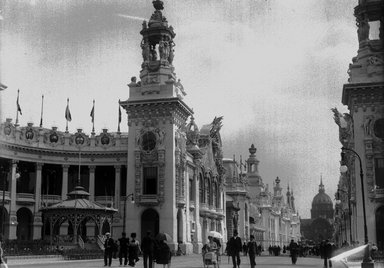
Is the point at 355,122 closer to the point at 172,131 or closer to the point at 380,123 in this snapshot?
the point at 380,123

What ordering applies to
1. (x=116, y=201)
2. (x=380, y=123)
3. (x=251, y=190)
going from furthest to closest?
(x=251, y=190)
(x=116, y=201)
(x=380, y=123)

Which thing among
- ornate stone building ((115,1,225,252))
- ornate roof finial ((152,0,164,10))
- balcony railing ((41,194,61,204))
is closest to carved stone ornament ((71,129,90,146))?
balcony railing ((41,194,61,204))

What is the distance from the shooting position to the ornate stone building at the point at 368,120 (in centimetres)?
5756

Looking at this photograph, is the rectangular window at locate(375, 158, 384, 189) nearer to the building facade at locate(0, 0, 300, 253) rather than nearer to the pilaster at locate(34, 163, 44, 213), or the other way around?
the building facade at locate(0, 0, 300, 253)

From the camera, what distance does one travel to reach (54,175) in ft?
249

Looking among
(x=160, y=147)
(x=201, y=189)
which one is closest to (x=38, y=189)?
(x=160, y=147)

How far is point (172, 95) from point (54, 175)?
21.4m

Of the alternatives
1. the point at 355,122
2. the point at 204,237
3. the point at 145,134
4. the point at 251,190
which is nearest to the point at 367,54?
the point at 355,122

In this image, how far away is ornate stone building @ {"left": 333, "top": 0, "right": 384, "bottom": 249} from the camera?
57562 millimetres

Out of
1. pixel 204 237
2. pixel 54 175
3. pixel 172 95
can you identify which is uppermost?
pixel 172 95

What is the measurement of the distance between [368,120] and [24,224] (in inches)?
1670

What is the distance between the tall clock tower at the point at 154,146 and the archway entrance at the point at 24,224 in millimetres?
14303

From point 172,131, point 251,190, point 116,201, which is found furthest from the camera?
point 251,190

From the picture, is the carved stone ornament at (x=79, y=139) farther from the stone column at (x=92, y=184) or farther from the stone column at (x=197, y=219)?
the stone column at (x=197, y=219)
